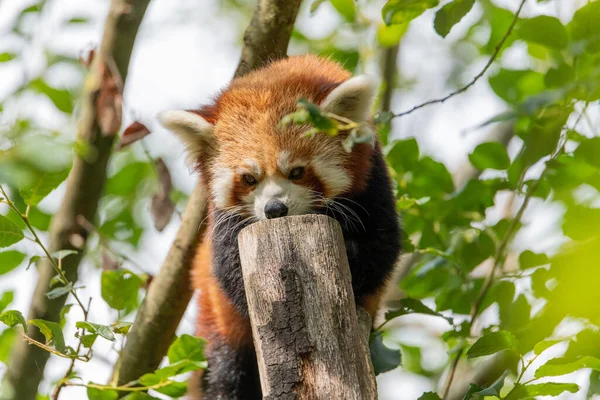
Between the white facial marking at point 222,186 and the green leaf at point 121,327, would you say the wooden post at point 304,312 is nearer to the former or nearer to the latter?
the green leaf at point 121,327

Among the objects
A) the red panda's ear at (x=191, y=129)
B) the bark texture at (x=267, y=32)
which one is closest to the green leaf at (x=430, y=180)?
the bark texture at (x=267, y=32)

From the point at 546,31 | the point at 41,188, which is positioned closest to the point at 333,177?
the point at 546,31

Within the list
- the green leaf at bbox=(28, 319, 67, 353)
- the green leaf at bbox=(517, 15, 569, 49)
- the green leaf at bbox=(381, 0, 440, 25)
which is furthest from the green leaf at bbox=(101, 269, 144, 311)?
the green leaf at bbox=(517, 15, 569, 49)

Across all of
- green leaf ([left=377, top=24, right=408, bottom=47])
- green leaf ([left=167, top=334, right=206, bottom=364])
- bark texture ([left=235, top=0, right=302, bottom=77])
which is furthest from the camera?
green leaf ([left=377, top=24, right=408, bottom=47])

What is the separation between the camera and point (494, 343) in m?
2.69

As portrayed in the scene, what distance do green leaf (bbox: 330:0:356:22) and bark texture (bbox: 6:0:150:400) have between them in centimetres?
110

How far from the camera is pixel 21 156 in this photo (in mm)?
1367

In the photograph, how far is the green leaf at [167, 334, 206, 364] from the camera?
11.1ft

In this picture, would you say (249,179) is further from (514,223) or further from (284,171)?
(514,223)

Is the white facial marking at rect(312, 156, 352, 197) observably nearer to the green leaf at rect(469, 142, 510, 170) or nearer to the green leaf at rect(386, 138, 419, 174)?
the green leaf at rect(386, 138, 419, 174)

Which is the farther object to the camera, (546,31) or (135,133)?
(135,133)

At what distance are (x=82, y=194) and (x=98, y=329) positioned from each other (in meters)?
1.91

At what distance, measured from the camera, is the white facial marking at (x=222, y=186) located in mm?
3830

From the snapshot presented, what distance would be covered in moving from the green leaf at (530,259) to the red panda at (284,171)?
611mm
